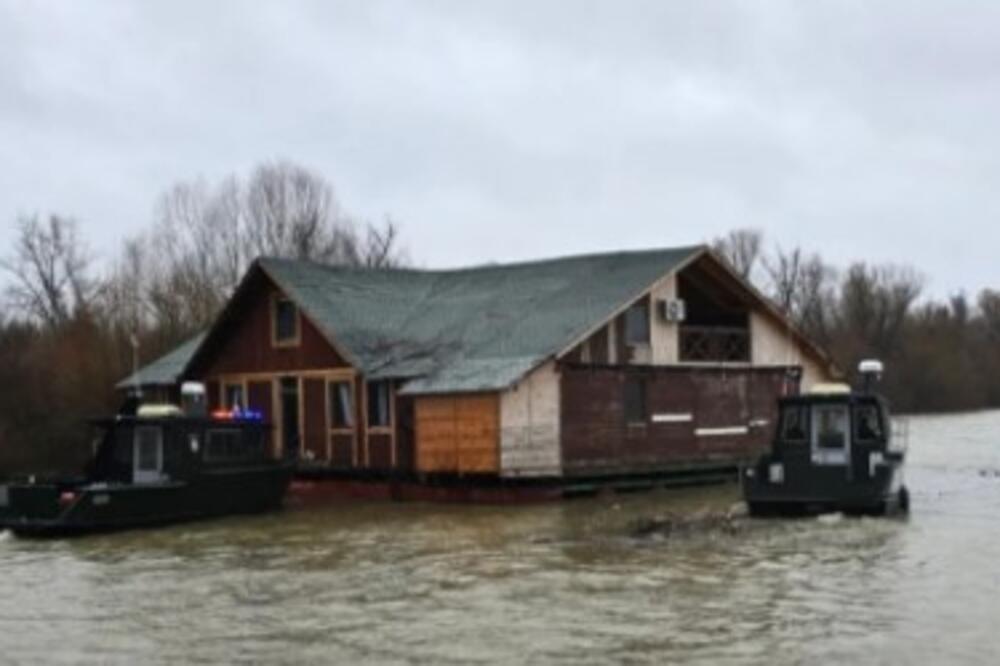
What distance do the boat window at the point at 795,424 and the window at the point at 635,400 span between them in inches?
317

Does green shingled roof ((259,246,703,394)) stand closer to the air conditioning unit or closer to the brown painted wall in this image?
the air conditioning unit

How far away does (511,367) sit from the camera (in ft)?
104

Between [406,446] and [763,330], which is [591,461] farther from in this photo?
[763,330]

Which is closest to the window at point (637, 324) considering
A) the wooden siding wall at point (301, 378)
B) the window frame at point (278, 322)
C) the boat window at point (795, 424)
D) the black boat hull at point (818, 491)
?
the wooden siding wall at point (301, 378)

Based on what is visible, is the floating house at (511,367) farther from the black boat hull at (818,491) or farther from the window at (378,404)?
the black boat hull at (818,491)

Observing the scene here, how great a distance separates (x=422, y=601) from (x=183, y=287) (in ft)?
134

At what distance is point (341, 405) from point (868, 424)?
1328 cm

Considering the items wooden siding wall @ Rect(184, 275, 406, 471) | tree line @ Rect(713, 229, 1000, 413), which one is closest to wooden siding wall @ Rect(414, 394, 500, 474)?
wooden siding wall @ Rect(184, 275, 406, 471)

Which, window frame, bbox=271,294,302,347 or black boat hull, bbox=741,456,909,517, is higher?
window frame, bbox=271,294,302,347

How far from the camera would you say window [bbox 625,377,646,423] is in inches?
1355

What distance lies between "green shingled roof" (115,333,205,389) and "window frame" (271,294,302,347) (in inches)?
118

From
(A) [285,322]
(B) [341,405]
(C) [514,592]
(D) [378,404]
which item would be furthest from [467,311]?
(C) [514,592]

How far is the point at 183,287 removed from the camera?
57.1m

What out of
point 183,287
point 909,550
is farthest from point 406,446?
point 183,287
